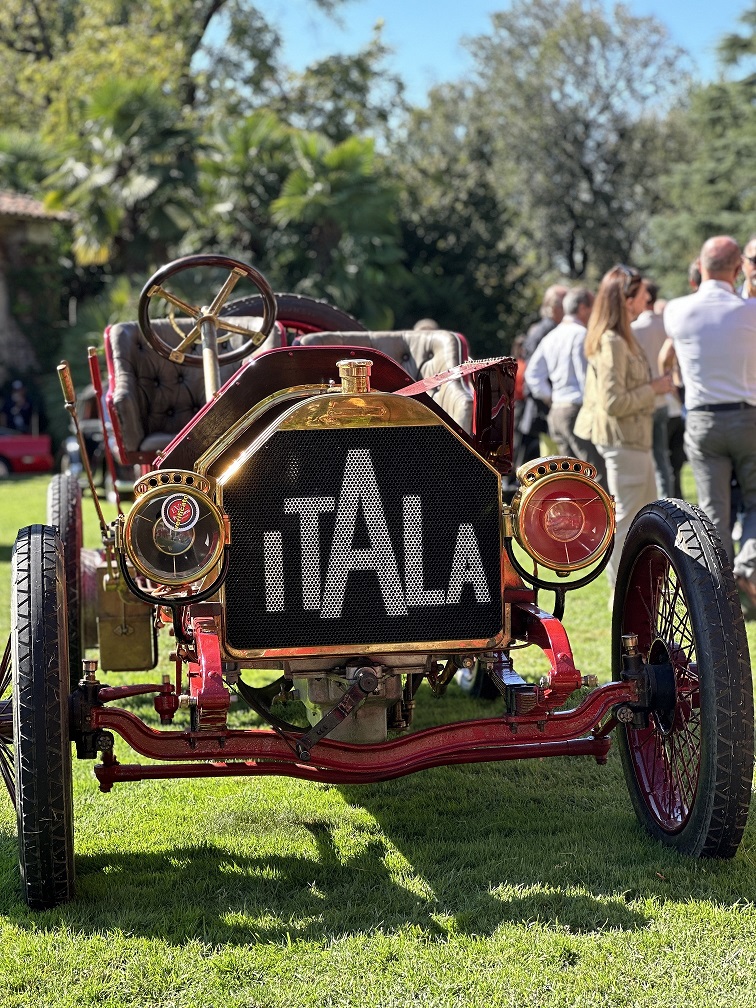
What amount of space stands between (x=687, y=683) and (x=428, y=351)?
2.57m

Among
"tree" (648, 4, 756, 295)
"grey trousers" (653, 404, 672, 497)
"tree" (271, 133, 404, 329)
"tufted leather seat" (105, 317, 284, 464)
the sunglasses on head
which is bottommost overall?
"grey trousers" (653, 404, 672, 497)

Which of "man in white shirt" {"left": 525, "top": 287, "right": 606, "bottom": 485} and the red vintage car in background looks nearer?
"man in white shirt" {"left": 525, "top": 287, "right": 606, "bottom": 485}

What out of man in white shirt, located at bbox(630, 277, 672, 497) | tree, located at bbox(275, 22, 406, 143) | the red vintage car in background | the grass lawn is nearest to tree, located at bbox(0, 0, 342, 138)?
tree, located at bbox(275, 22, 406, 143)

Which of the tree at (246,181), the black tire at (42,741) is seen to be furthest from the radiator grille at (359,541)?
the tree at (246,181)

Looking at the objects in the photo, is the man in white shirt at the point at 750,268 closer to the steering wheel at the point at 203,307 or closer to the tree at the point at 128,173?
the steering wheel at the point at 203,307

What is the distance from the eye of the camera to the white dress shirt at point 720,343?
6.25 m

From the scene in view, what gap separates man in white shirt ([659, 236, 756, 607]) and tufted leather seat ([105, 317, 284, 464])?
8.08 ft

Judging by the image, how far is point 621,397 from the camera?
6504mm

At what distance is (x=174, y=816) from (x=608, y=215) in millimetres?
39784

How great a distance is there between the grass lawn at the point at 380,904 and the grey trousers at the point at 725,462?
2.51 m

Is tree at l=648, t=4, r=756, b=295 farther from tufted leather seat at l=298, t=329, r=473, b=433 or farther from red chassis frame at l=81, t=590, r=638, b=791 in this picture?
red chassis frame at l=81, t=590, r=638, b=791

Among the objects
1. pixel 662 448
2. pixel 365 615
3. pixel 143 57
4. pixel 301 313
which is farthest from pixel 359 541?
pixel 143 57

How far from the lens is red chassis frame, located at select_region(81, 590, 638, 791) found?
313 cm

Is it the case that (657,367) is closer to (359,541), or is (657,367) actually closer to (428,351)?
(428,351)
